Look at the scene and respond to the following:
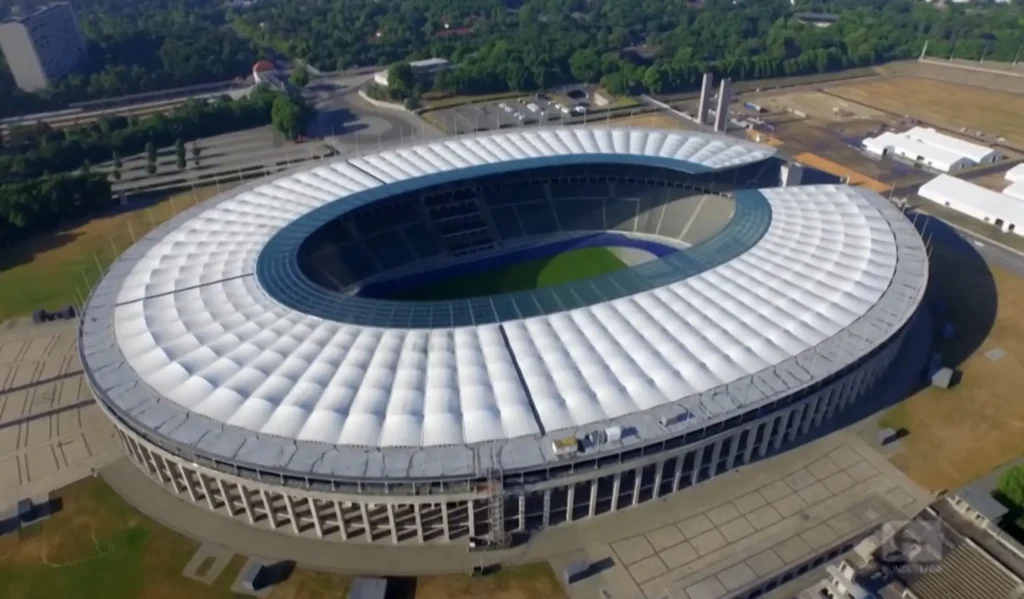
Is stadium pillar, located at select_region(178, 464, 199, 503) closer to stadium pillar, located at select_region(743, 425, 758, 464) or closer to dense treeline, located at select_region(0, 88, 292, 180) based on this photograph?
stadium pillar, located at select_region(743, 425, 758, 464)

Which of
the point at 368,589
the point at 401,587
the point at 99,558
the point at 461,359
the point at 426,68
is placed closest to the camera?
the point at 368,589

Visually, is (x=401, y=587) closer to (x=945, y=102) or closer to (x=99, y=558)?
(x=99, y=558)

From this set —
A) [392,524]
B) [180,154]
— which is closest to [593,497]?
[392,524]

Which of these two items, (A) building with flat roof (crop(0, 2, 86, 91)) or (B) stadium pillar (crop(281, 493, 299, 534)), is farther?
(A) building with flat roof (crop(0, 2, 86, 91))

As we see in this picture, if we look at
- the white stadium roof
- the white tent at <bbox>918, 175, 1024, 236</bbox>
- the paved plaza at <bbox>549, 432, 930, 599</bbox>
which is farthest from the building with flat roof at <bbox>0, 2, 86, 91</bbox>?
the white tent at <bbox>918, 175, 1024, 236</bbox>

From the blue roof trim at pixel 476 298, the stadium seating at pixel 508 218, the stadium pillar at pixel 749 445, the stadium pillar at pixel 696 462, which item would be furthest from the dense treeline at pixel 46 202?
the stadium pillar at pixel 749 445

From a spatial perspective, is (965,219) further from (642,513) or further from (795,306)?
(642,513)

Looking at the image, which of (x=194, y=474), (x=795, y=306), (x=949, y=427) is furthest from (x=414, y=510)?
(x=949, y=427)
